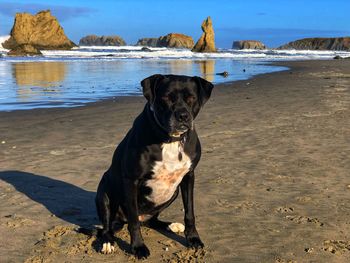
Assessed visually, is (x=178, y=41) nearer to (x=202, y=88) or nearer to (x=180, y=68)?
(x=180, y=68)

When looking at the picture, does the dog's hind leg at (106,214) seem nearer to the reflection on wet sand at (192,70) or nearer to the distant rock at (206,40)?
the reflection on wet sand at (192,70)

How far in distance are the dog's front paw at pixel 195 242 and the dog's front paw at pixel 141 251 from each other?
0.40 metres

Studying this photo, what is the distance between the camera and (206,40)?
7831cm

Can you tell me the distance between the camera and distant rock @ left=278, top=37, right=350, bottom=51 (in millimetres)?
137100

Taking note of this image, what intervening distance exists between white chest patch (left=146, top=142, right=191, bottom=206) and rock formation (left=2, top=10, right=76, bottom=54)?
250 feet

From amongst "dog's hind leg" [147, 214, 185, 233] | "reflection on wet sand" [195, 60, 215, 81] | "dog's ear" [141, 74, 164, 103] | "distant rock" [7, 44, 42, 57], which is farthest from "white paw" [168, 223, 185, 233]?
"distant rock" [7, 44, 42, 57]

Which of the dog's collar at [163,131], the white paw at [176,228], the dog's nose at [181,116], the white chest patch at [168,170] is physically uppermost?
the dog's nose at [181,116]

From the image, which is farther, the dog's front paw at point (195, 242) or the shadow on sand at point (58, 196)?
the shadow on sand at point (58, 196)

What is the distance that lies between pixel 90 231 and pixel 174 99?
5.03 feet

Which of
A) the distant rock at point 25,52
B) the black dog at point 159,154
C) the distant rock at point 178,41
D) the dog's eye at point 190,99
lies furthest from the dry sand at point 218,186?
the distant rock at point 178,41

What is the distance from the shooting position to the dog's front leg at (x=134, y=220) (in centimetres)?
396

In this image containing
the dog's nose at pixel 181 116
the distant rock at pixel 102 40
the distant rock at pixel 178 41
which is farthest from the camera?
the distant rock at pixel 102 40

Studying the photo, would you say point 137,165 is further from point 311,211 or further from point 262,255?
point 311,211

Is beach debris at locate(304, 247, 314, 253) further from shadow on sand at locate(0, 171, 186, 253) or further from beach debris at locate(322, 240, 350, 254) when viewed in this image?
shadow on sand at locate(0, 171, 186, 253)
